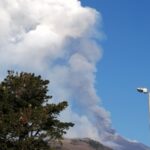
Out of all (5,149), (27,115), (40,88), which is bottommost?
(5,149)

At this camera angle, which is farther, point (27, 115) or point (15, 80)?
point (15, 80)

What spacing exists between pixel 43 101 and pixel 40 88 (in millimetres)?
1911

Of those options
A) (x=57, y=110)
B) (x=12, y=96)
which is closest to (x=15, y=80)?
(x=12, y=96)

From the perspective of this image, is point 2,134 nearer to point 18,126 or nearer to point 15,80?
point 18,126

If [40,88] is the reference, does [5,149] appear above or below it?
below

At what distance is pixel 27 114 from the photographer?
200ft

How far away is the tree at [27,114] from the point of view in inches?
2414

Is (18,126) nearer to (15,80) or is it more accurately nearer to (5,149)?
(5,149)

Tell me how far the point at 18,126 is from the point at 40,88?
27.6 ft

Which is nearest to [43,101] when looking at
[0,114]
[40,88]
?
[40,88]

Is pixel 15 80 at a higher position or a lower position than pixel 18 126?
higher

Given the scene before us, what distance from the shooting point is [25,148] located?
60.8 metres

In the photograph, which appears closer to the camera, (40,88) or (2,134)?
(2,134)

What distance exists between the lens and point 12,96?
65.3 meters
